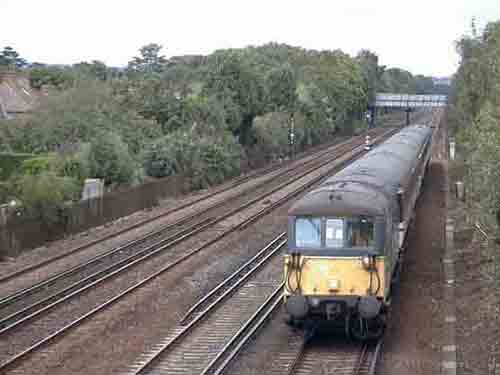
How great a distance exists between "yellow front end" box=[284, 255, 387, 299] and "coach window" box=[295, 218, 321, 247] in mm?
317

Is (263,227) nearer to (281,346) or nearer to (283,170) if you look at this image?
(281,346)

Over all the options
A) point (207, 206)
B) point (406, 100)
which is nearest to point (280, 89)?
point (207, 206)

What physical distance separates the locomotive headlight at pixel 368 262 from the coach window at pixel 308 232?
87 centimetres

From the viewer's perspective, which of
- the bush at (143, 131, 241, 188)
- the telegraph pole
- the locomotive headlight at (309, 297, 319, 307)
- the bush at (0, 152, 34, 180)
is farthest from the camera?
the telegraph pole

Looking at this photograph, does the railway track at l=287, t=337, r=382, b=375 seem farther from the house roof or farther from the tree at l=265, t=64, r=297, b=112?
the tree at l=265, t=64, r=297, b=112

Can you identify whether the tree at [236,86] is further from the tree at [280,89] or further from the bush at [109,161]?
the bush at [109,161]

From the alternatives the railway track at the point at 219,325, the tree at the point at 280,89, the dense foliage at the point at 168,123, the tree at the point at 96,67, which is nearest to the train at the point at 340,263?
the railway track at the point at 219,325

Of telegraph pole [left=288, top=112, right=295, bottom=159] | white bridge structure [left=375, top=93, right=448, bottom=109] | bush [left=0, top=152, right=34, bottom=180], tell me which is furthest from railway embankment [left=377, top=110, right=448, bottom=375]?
white bridge structure [left=375, top=93, right=448, bottom=109]

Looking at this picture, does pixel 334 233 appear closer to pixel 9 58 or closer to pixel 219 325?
pixel 219 325

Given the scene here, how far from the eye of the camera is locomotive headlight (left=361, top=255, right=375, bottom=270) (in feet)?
47.3

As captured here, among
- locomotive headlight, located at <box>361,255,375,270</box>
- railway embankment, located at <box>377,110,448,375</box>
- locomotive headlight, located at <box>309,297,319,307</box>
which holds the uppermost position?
locomotive headlight, located at <box>361,255,375,270</box>

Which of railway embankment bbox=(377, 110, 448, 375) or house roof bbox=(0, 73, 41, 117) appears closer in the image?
railway embankment bbox=(377, 110, 448, 375)

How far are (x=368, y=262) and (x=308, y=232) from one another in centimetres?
125

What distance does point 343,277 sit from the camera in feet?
47.6
